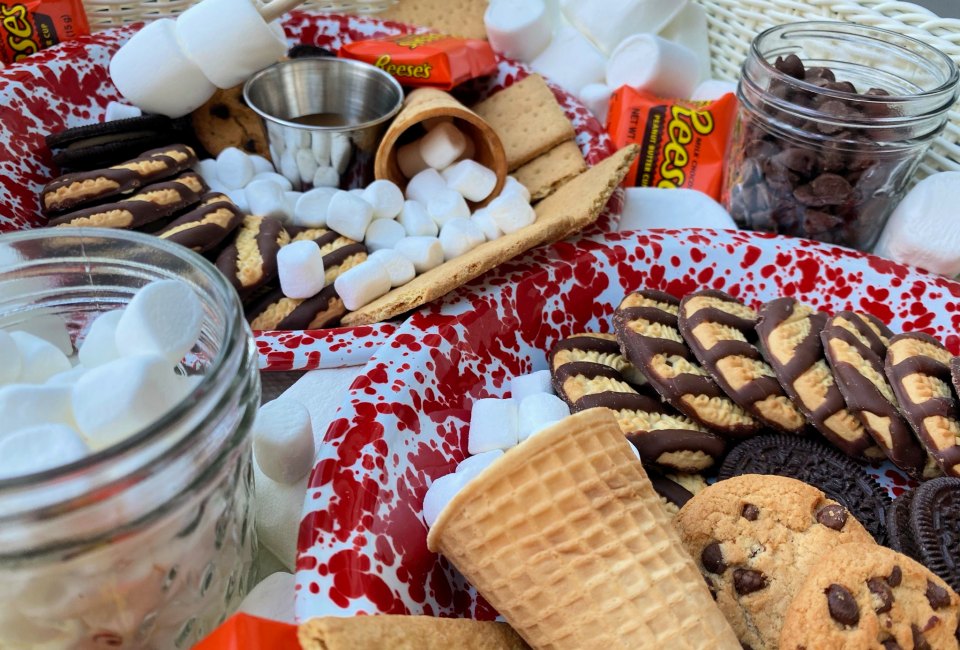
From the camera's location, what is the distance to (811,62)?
207 cm

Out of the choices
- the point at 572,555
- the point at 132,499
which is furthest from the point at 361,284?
the point at 132,499

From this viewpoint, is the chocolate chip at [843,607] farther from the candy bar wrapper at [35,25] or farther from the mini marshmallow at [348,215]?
the candy bar wrapper at [35,25]

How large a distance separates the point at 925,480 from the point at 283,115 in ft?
6.02

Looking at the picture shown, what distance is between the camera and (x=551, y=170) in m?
2.11

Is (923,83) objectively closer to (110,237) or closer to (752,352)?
(752,352)

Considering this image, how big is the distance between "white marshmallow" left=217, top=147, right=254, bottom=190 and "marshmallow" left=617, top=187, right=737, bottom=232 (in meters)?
0.98

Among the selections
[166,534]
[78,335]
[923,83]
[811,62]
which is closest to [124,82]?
[78,335]

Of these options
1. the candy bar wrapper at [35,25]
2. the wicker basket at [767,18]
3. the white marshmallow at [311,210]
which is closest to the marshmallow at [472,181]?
the white marshmallow at [311,210]

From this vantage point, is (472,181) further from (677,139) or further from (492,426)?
(492,426)

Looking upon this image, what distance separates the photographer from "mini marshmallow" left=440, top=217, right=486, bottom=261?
6.01 feet

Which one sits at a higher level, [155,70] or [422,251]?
[155,70]

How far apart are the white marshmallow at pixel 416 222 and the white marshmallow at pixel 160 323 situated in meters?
1.03

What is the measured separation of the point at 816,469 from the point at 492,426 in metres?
0.58

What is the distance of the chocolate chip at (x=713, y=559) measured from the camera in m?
1.12
